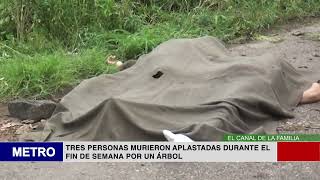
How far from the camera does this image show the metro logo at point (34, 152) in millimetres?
4105

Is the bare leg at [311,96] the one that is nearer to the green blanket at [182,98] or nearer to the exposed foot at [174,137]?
the green blanket at [182,98]

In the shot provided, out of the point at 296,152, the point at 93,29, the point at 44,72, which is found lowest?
the point at 93,29

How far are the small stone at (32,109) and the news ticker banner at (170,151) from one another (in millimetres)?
845

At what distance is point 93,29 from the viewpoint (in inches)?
287

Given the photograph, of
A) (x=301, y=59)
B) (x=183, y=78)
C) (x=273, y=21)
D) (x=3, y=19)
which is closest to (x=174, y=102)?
(x=183, y=78)

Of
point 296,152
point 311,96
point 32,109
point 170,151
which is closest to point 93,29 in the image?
point 32,109

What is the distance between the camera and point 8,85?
5645mm

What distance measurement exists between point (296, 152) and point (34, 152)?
5.98 ft

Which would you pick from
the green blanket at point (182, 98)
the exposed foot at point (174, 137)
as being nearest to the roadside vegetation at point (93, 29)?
the green blanket at point (182, 98)

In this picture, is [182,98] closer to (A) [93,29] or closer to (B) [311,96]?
(B) [311,96]

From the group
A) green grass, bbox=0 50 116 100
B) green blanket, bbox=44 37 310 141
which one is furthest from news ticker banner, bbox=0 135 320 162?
green grass, bbox=0 50 116 100

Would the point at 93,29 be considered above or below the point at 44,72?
below

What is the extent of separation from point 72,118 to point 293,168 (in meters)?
1.76

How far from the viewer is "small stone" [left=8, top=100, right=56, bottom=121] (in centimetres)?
503
